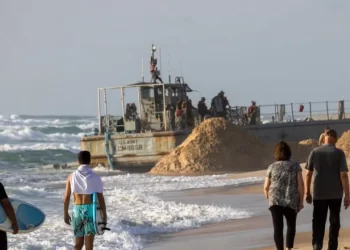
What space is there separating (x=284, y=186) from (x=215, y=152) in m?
21.2

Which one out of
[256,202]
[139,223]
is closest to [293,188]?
[139,223]

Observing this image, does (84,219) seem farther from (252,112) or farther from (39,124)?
(39,124)

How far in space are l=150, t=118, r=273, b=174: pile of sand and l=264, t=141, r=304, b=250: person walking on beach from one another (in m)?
20.2

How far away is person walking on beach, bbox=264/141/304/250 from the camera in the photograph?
32.6 ft

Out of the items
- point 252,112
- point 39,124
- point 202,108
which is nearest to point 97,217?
point 202,108

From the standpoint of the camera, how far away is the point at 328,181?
10227 millimetres

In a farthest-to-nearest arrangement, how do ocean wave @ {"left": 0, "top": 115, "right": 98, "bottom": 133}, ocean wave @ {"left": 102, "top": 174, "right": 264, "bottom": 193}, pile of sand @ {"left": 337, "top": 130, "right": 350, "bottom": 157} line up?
1. ocean wave @ {"left": 0, "top": 115, "right": 98, "bottom": 133}
2. pile of sand @ {"left": 337, "top": 130, "right": 350, "bottom": 157}
3. ocean wave @ {"left": 102, "top": 174, "right": 264, "bottom": 193}

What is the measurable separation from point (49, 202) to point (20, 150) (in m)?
39.5

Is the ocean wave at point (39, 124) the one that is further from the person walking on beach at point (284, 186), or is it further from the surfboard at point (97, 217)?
the person walking on beach at point (284, 186)

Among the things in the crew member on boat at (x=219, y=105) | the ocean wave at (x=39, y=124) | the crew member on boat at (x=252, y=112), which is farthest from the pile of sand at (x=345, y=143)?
the ocean wave at (x=39, y=124)

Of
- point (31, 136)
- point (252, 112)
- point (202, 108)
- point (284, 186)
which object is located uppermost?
point (202, 108)

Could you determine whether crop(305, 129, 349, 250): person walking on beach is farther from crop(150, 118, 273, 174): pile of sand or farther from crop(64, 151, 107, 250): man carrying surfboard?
crop(150, 118, 273, 174): pile of sand

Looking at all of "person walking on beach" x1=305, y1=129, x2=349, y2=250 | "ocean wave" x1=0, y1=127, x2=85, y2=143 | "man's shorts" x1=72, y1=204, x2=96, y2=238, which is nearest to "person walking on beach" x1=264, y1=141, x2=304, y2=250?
"person walking on beach" x1=305, y1=129, x2=349, y2=250

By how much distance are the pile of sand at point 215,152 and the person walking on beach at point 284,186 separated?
66.2ft
